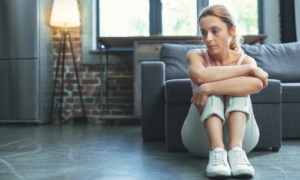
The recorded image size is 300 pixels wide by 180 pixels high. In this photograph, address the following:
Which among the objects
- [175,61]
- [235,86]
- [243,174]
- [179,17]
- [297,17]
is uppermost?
[179,17]

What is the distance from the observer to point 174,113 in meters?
1.77

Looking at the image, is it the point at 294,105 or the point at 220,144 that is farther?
the point at 294,105

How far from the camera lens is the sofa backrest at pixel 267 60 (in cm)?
249

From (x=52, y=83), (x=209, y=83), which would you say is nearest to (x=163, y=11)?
(x=52, y=83)

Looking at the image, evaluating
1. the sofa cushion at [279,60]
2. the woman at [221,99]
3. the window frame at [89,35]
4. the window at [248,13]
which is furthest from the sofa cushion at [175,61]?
the window at [248,13]

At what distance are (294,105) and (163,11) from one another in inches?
92.0

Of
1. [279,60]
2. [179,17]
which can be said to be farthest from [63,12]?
[279,60]

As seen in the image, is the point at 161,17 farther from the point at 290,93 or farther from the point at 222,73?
the point at 222,73

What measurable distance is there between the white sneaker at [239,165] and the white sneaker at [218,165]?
27mm

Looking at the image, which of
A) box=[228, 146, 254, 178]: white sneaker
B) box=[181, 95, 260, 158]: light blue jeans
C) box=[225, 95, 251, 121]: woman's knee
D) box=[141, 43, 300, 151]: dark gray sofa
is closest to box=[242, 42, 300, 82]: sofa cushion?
box=[141, 43, 300, 151]: dark gray sofa

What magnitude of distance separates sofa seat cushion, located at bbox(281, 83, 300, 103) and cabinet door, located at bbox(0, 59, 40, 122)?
2.65 metres

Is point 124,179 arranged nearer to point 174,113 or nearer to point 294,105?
point 174,113

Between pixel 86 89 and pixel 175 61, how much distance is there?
A: 1686 millimetres

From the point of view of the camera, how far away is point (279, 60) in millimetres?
2596
